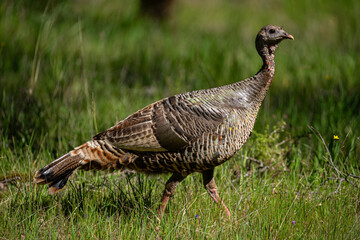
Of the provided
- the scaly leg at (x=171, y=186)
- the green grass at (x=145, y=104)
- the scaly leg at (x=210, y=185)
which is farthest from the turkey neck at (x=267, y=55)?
the scaly leg at (x=171, y=186)

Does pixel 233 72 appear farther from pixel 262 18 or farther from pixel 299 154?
pixel 262 18

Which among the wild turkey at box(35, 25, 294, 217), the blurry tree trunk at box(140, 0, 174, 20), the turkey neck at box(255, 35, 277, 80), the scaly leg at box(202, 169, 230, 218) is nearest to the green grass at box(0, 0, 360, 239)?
the scaly leg at box(202, 169, 230, 218)

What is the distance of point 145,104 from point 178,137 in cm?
231

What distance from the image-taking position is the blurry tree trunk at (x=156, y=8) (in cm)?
1162

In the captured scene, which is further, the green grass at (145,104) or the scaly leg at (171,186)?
the scaly leg at (171,186)

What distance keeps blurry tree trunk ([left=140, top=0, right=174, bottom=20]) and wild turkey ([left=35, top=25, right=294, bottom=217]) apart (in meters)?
7.95

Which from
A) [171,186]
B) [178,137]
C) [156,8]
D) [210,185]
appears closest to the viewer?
[178,137]

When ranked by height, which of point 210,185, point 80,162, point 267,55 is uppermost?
point 267,55

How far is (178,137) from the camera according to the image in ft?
12.3

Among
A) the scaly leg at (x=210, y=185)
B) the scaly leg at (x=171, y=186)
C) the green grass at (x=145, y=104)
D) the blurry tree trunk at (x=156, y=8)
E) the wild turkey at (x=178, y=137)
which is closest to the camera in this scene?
the green grass at (x=145, y=104)

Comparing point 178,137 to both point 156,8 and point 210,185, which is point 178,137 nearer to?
point 210,185

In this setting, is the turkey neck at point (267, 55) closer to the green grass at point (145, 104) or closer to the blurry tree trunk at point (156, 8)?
the green grass at point (145, 104)

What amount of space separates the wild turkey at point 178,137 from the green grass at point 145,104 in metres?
0.22

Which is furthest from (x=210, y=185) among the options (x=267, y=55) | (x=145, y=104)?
(x=145, y=104)
